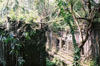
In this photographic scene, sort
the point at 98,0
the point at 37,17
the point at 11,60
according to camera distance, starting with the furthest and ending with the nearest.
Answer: the point at 37,17, the point at 98,0, the point at 11,60

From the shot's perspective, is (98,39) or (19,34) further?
(98,39)

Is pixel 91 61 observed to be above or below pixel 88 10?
below

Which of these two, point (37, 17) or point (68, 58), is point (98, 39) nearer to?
point (68, 58)

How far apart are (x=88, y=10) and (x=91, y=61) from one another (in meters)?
2.85

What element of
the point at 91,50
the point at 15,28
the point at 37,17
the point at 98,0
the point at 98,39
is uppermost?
the point at 98,0

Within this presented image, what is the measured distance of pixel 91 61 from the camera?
29.6ft

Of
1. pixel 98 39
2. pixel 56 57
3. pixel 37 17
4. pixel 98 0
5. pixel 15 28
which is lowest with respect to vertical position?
pixel 56 57

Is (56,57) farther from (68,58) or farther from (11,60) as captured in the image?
(11,60)

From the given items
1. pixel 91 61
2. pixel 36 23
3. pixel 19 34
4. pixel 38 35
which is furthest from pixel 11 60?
pixel 91 61

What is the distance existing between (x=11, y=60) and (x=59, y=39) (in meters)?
5.32

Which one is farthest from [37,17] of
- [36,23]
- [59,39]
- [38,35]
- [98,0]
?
[98,0]

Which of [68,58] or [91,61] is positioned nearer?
[91,61]

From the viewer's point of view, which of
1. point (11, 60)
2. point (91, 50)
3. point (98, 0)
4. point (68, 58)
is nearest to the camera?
point (11, 60)

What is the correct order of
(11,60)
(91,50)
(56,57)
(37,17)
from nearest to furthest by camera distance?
1. (11,60)
2. (91,50)
3. (37,17)
4. (56,57)
